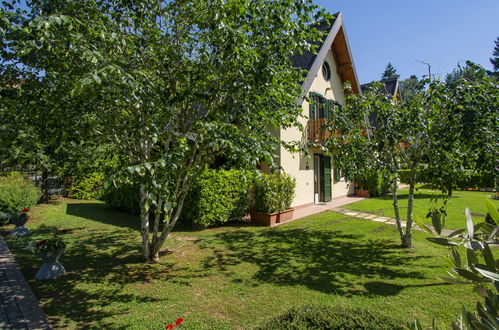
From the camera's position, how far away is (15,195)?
31.5 ft

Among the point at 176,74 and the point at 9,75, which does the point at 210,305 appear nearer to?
the point at 176,74

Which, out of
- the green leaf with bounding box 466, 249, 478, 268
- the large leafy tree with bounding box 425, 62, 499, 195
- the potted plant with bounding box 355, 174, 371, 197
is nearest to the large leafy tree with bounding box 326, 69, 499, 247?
the large leafy tree with bounding box 425, 62, 499, 195

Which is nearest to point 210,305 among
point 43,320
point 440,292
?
point 43,320

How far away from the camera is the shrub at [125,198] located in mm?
10969

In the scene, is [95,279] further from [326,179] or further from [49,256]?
[326,179]

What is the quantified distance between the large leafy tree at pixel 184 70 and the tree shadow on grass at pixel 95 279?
0.97 metres

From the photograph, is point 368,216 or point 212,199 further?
point 368,216

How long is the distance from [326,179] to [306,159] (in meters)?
3.75

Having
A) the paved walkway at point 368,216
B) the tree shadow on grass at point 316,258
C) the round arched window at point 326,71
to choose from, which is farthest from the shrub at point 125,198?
the round arched window at point 326,71

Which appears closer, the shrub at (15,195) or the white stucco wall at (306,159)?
the shrub at (15,195)

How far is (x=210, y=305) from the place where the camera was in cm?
425

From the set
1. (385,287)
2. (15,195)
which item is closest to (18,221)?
(15,195)

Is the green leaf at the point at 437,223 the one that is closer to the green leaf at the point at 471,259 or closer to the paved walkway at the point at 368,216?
the green leaf at the point at 471,259

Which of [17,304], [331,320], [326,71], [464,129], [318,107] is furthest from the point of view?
[326,71]
